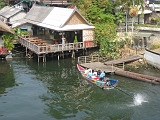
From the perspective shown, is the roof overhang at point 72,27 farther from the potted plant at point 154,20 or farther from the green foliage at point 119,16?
the potted plant at point 154,20

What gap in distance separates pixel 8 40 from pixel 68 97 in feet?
68.3

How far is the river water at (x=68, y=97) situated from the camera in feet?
95.7

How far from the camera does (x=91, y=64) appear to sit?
43531 millimetres

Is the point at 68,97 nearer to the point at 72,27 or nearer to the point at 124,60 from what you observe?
the point at 124,60

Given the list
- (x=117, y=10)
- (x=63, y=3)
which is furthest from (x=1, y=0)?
(x=117, y=10)

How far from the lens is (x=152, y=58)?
42.8m

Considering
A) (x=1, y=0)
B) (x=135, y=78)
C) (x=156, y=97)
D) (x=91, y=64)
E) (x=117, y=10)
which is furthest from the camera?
(x=1, y=0)

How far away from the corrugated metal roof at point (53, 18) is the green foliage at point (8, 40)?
5297mm

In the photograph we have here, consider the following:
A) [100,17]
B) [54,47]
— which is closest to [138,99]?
[54,47]

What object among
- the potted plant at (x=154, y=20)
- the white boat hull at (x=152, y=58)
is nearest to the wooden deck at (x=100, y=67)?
the white boat hull at (x=152, y=58)

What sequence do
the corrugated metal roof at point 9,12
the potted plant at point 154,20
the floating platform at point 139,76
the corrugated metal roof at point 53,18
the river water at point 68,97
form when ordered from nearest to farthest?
the river water at point 68,97 → the floating platform at point 139,76 → the corrugated metal roof at point 53,18 → the potted plant at point 154,20 → the corrugated metal roof at point 9,12

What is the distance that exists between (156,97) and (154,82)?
429 cm

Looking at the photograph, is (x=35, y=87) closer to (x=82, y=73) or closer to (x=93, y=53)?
(x=82, y=73)

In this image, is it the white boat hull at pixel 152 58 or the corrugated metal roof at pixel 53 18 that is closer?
the white boat hull at pixel 152 58
